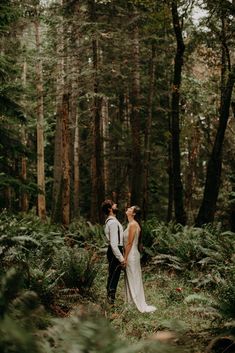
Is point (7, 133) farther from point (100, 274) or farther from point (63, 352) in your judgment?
point (63, 352)

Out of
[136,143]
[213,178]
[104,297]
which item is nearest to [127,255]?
[104,297]

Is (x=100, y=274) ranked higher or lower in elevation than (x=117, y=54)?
lower

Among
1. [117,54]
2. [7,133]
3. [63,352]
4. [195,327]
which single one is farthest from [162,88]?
[63,352]

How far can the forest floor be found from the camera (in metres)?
6.14

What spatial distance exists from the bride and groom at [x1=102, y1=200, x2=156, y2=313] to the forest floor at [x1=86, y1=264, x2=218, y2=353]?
274mm

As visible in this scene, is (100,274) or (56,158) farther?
(56,158)

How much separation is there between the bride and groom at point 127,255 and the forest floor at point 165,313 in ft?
0.90

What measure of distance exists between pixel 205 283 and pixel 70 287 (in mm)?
2842

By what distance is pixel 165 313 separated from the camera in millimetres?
8789

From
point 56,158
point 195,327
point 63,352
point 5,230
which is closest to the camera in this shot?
point 63,352

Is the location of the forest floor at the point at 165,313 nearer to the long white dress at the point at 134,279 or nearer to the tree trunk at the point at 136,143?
the long white dress at the point at 134,279

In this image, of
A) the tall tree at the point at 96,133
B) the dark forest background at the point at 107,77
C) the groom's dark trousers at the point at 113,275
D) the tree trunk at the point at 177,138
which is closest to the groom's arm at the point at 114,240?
the groom's dark trousers at the point at 113,275

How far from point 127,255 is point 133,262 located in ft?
0.63

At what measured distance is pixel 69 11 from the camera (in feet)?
61.9
